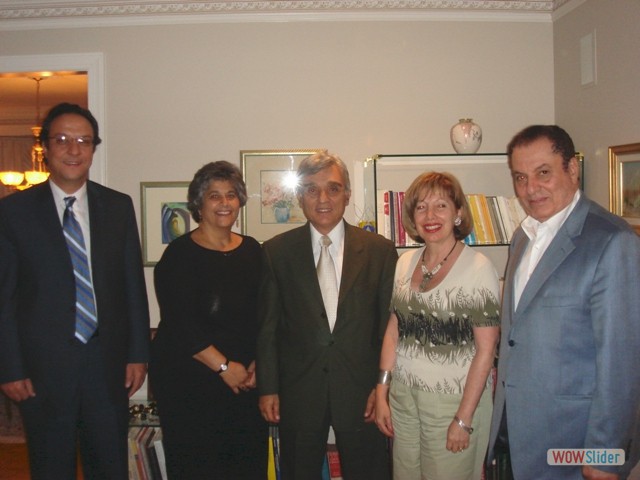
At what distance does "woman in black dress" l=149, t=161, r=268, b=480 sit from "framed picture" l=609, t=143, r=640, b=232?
1903 mm

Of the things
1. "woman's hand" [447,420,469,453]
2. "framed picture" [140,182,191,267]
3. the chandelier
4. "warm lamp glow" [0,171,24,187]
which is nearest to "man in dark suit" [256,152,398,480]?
"woman's hand" [447,420,469,453]

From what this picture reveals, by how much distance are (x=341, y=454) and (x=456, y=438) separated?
0.56m

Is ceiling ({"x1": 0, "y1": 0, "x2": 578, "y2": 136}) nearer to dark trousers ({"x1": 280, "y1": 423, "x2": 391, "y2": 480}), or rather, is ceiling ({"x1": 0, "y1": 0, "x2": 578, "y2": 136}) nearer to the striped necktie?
the striped necktie

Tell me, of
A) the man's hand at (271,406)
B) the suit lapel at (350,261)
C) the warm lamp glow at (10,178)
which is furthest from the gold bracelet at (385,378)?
the warm lamp glow at (10,178)

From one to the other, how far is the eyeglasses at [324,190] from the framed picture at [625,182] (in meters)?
1.52

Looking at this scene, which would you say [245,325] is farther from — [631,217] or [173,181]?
[631,217]

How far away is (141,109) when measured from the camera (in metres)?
3.35

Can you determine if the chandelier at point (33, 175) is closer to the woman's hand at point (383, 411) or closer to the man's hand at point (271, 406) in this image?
the man's hand at point (271, 406)

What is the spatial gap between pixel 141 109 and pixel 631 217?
289 centimetres

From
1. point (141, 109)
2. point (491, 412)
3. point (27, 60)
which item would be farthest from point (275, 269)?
point (27, 60)

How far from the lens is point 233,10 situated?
330 cm

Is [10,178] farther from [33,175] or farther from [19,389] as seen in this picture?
[19,389]

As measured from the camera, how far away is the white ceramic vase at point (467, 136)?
3.15m

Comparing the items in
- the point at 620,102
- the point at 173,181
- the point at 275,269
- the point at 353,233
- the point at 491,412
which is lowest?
the point at 491,412
